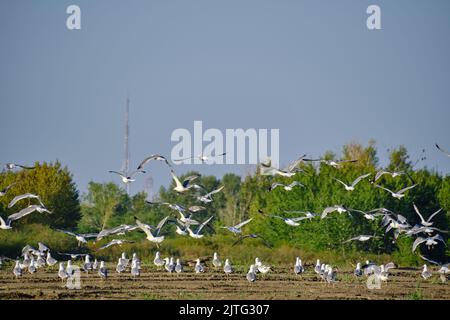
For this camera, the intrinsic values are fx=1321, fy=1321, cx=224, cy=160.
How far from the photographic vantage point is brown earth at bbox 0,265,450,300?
126ft

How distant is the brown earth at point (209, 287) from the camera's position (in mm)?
38500

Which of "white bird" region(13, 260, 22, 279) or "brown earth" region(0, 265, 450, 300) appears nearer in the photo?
"brown earth" region(0, 265, 450, 300)

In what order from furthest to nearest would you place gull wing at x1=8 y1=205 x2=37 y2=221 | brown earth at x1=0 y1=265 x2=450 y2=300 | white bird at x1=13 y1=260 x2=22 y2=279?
white bird at x1=13 y1=260 x2=22 y2=279, gull wing at x1=8 y1=205 x2=37 y2=221, brown earth at x1=0 y1=265 x2=450 y2=300

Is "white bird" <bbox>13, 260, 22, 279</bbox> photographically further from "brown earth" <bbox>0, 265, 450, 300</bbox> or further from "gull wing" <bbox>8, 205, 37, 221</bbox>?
"gull wing" <bbox>8, 205, 37, 221</bbox>

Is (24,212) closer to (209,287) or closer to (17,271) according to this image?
(17,271)

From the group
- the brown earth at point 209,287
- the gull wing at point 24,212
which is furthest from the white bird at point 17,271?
the gull wing at point 24,212

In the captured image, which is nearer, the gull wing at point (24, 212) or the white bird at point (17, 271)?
the gull wing at point (24, 212)

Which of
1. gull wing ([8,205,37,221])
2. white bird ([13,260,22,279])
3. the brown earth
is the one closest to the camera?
the brown earth

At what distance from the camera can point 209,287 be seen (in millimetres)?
41656

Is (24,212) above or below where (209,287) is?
above

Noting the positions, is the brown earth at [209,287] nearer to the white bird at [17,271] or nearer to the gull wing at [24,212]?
the white bird at [17,271]

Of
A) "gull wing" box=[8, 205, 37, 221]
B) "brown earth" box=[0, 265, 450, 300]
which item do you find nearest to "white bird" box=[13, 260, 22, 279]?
"brown earth" box=[0, 265, 450, 300]

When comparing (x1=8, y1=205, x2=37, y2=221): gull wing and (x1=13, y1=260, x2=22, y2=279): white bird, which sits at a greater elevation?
(x1=8, y1=205, x2=37, y2=221): gull wing

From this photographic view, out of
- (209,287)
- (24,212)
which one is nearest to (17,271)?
(24,212)
